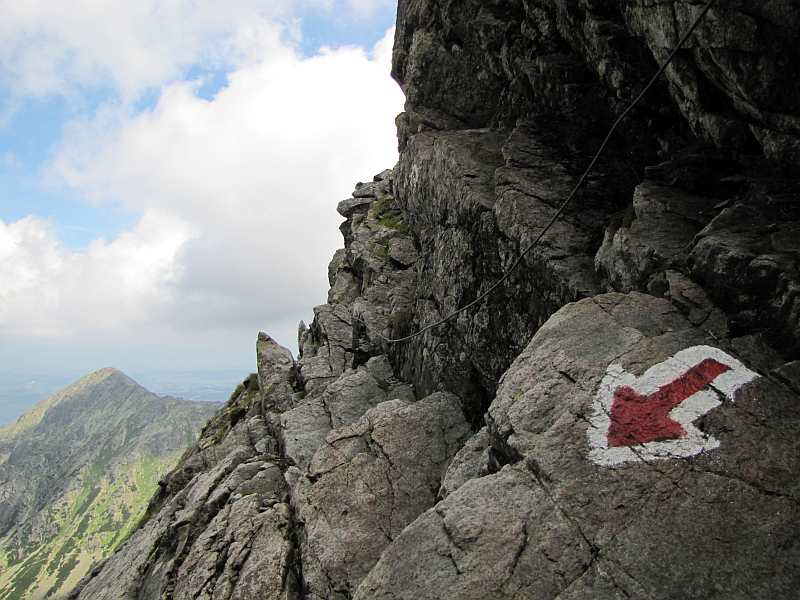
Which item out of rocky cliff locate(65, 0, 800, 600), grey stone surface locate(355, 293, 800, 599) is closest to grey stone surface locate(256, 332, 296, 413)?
rocky cliff locate(65, 0, 800, 600)

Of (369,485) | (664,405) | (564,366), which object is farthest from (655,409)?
(369,485)

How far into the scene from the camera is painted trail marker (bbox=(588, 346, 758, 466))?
29.6 feet

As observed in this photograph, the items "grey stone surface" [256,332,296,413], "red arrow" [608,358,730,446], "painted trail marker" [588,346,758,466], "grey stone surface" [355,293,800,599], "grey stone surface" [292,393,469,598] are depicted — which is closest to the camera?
"grey stone surface" [355,293,800,599]

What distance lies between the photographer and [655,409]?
958 cm

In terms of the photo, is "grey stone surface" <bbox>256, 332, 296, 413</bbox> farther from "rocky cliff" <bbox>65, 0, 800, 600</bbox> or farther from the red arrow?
the red arrow

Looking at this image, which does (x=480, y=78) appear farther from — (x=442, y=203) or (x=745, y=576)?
(x=745, y=576)

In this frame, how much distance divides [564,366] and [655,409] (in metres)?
2.51

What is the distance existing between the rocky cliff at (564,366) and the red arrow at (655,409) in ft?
0.15

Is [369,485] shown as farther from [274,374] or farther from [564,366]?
[274,374]

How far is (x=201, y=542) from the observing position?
1786 centimetres

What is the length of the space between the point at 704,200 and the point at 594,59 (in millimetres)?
7605

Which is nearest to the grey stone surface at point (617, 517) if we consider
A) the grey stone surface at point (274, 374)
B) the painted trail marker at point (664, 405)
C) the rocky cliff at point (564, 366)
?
the rocky cliff at point (564, 366)

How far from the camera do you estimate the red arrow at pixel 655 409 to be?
9.25 m

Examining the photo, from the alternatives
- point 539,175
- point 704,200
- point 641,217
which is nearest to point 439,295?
point 539,175
